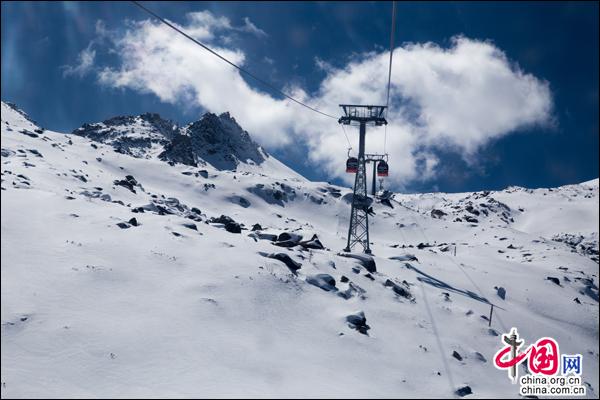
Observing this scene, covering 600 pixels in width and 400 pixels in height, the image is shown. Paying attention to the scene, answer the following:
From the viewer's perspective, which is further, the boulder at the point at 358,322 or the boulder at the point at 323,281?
the boulder at the point at 323,281

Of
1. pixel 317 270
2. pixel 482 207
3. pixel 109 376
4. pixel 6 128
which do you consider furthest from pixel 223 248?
pixel 482 207

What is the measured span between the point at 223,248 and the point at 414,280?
1591cm

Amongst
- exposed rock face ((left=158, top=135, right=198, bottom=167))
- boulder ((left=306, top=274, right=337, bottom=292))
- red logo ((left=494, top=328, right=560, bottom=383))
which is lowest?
red logo ((left=494, top=328, right=560, bottom=383))

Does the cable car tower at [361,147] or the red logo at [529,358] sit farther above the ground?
the cable car tower at [361,147]

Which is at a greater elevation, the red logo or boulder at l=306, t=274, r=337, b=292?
boulder at l=306, t=274, r=337, b=292

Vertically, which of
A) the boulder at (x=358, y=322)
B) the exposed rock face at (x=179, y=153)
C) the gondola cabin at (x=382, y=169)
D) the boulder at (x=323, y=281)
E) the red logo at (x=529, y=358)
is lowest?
the red logo at (x=529, y=358)

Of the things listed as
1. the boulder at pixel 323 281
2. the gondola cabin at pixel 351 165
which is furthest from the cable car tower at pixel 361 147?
Result: the boulder at pixel 323 281

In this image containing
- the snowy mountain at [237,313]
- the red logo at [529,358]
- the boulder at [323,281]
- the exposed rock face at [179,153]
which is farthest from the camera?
the exposed rock face at [179,153]

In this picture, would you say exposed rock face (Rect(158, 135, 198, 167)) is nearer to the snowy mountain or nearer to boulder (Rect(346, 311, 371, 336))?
the snowy mountain

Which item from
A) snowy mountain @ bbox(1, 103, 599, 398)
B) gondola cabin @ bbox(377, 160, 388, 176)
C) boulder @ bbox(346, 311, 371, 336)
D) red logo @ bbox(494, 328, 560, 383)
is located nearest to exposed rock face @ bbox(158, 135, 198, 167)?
snowy mountain @ bbox(1, 103, 599, 398)

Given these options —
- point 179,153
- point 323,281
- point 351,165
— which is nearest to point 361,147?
point 351,165

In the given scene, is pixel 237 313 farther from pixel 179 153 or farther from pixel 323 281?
pixel 179 153

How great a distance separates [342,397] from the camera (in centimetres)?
1562

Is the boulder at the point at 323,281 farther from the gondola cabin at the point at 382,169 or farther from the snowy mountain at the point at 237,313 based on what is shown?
the gondola cabin at the point at 382,169
